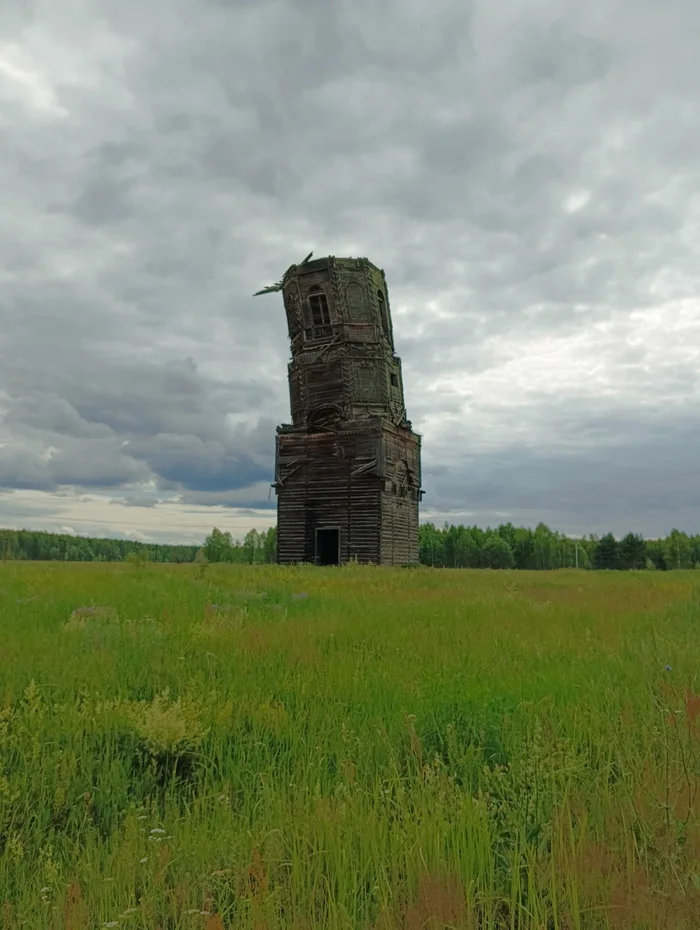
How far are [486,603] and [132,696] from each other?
344 inches

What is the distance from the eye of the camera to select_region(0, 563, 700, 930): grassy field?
2.66 meters

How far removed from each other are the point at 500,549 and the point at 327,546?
216 ft

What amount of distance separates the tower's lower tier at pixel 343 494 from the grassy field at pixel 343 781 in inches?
944

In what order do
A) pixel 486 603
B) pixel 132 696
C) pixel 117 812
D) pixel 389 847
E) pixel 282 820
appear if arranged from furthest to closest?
pixel 486 603
pixel 132 696
pixel 117 812
pixel 282 820
pixel 389 847

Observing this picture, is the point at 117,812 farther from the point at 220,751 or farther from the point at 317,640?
the point at 317,640

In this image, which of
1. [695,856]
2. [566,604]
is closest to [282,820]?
[695,856]

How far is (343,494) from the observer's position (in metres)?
32.8

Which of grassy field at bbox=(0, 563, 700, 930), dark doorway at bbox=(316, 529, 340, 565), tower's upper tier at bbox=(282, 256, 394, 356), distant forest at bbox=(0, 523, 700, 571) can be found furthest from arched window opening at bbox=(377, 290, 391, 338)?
distant forest at bbox=(0, 523, 700, 571)

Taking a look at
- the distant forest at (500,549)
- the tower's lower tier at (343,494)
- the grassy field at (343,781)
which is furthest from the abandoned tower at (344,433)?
the distant forest at (500,549)

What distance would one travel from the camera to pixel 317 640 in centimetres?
801

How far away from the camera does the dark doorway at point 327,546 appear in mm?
34000

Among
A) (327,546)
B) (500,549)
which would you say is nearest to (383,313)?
(327,546)

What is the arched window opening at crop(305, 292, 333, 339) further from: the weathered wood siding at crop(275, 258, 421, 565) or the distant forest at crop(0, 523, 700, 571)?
the distant forest at crop(0, 523, 700, 571)

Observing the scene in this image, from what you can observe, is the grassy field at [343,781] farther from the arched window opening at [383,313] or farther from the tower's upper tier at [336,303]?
the arched window opening at [383,313]
